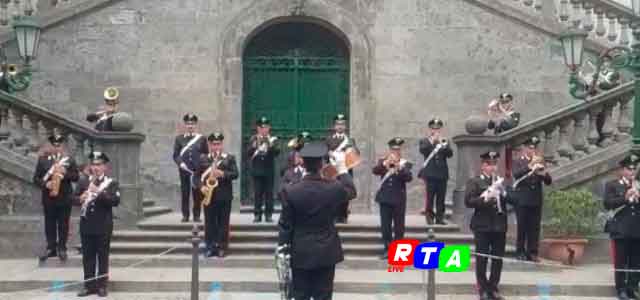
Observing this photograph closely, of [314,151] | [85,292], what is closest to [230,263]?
[85,292]

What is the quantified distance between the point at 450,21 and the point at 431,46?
0.66m

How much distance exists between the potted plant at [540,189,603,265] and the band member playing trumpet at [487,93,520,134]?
187cm

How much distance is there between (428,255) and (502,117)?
718 cm

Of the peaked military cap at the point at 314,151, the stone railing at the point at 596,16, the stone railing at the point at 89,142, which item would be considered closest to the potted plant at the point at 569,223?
the stone railing at the point at 596,16

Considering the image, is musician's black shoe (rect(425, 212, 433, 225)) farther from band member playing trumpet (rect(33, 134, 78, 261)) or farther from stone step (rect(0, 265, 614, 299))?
band member playing trumpet (rect(33, 134, 78, 261))

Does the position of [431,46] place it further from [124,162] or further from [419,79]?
[124,162]

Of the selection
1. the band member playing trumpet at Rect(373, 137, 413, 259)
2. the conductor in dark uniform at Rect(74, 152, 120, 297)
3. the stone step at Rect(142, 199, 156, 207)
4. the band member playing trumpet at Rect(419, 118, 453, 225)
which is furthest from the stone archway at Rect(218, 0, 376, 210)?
the conductor in dark uniform at Rect(74, 152, 120, 297)

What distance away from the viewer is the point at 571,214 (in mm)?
13984

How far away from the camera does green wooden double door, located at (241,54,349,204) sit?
1970cm

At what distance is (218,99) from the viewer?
19.4 m

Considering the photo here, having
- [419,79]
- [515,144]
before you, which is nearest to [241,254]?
[515,144]

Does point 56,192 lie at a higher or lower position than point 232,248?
higher

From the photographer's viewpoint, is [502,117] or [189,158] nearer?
[189,158]

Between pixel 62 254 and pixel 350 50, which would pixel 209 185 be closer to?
pixel 62 254
